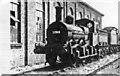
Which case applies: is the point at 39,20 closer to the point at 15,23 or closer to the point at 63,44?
the point at 15,23

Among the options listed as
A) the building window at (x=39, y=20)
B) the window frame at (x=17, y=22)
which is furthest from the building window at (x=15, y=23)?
the building window at (x=39, y=20)

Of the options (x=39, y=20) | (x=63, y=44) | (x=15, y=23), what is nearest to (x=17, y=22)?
(x=15, y=23)

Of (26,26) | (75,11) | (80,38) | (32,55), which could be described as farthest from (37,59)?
(75,11)

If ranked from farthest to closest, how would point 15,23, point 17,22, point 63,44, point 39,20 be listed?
point 39,20
point 17,22
point 15,23
point 63,44

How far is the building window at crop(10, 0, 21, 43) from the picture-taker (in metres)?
11.9

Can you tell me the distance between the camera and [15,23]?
1223 centimetres

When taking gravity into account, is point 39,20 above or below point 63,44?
above

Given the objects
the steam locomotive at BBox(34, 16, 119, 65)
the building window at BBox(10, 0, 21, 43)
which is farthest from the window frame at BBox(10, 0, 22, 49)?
the steam locomotive at BBox(34, 16, 119, 65)

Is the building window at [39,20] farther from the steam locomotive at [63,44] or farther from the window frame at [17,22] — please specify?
the steam locomotive at [63,44]

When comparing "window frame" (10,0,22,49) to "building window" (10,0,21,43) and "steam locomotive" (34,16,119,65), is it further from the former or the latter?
"steam locomotive" (34,16,119,65)

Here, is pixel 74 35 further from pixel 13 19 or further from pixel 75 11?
pixel 75 11

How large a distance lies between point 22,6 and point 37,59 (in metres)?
4.06

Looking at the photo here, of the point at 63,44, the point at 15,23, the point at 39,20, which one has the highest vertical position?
the point at 39,20

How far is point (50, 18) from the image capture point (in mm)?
16562
